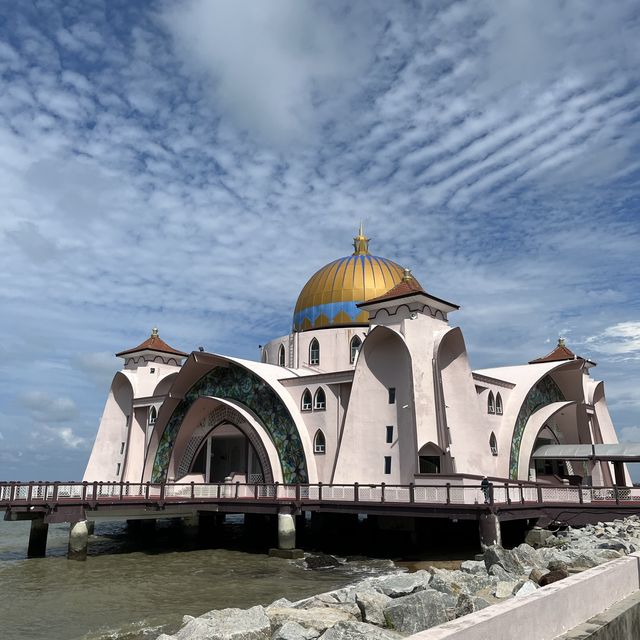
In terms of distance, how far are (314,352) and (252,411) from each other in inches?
211

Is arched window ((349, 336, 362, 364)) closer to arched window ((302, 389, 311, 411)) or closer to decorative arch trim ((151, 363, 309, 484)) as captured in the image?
arched window ((302, 389, 311, 411))

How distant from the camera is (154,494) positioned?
27.2m

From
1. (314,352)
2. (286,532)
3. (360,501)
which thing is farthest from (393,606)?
(314,352)

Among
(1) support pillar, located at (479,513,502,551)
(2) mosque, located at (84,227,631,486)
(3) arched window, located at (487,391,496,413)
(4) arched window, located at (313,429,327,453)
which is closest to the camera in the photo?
(1) support pillar, located at (479,513,502,551)

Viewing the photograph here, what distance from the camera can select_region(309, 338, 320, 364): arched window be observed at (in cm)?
3359

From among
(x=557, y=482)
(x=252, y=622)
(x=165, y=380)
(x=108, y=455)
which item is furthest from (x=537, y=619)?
(x=108, y=455)

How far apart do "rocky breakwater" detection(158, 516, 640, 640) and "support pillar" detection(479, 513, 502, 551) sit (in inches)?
182

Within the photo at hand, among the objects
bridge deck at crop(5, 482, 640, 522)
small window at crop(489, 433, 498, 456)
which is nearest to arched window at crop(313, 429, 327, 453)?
bridge deck at crop(5, 482, 640, 522)

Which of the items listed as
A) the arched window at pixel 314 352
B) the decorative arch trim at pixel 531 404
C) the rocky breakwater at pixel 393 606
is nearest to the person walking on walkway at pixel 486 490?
the rocky breakwater at pixel 393 606

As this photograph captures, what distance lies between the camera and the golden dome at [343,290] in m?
33.9

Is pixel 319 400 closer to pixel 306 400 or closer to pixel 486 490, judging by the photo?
pixel 306 400

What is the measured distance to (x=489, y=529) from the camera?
61.7 ft

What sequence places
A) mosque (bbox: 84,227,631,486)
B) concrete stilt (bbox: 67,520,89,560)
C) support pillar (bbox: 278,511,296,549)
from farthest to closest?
mosque (bbox: 84,227,631,486), support pillar (bbox: 278,511,296,549), concrete stilt (bbox: 67,520,89,560)

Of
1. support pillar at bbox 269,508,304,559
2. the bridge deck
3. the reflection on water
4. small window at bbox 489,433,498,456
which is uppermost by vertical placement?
small window at bbox 489,433,498,456
